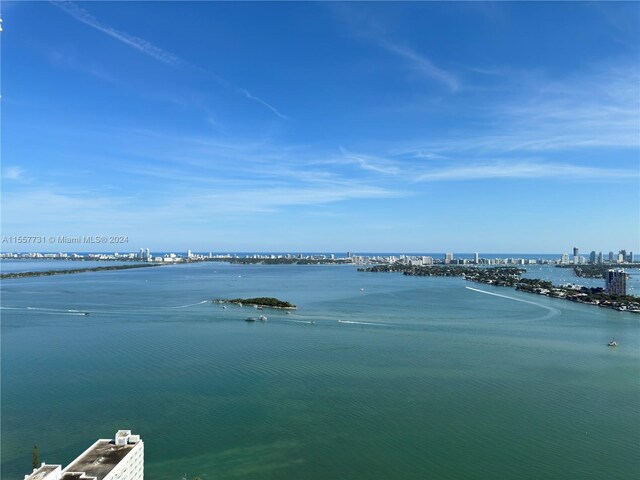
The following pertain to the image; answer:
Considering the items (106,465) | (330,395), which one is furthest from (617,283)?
(106,465)

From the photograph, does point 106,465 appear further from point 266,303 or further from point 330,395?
point 266,303

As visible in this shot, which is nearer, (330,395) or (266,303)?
(330,395)

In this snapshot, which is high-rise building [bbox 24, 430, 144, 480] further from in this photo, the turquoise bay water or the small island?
the small island

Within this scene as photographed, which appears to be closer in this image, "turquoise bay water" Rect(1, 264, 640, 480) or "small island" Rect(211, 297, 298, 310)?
"turquoise bay water" Rect(1, 264, 640, 480)

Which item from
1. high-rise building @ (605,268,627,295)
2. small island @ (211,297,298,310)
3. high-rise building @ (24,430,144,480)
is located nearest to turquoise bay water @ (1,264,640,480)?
high-rise building @ (24,430,144,480)

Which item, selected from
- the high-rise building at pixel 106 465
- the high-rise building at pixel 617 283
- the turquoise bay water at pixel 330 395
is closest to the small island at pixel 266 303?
the turquoise bay water at pixel 330 395
